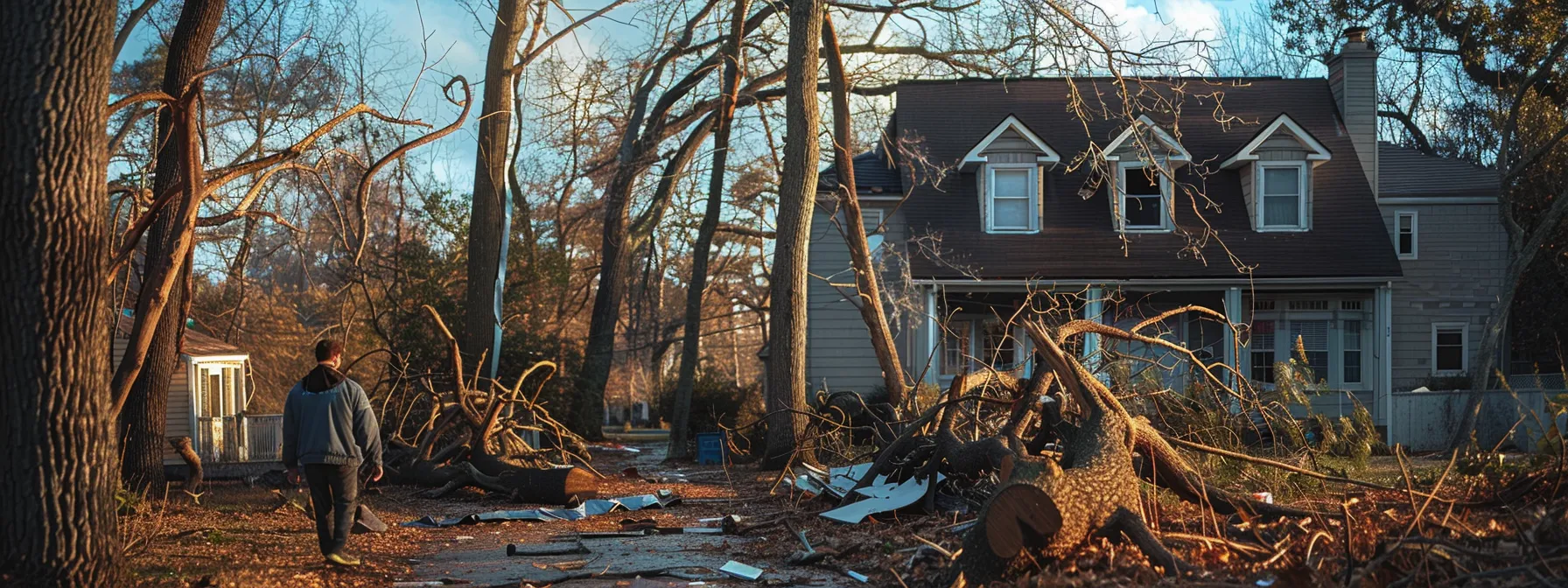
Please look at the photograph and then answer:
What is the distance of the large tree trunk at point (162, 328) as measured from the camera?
11.9 metres

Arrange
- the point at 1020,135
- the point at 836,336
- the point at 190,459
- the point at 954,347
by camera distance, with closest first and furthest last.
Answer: the point at 190,459
the point at 1020,135
the point at 836,336
the point at 954,347


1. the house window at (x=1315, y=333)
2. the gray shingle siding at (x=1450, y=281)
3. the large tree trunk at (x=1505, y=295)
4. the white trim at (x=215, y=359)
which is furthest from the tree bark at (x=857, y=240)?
the gray shingle siding at (x=1450, y=281)

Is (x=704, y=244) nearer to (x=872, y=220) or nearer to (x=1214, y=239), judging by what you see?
(x=872, y=220)

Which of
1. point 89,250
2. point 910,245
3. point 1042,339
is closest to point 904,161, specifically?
point 910,245

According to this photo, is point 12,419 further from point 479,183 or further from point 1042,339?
point 479,183

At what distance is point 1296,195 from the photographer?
2447 centimetres

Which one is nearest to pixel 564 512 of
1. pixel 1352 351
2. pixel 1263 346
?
pixel 1263 346

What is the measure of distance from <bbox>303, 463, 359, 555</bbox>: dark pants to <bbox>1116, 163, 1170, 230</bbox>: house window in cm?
1868

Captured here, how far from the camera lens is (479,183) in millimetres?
20438

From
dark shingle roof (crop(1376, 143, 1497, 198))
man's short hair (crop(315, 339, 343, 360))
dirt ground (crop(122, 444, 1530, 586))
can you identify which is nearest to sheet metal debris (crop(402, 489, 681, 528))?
dirt ground (crop(122, 444, 1530, 586))

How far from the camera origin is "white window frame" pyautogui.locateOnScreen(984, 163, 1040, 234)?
2417 centimetres

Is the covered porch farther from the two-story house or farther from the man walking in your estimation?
the man walking

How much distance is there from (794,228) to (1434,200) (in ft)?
48.8

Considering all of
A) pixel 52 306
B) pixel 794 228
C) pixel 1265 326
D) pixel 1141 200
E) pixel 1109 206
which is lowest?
pixel 1265 326
